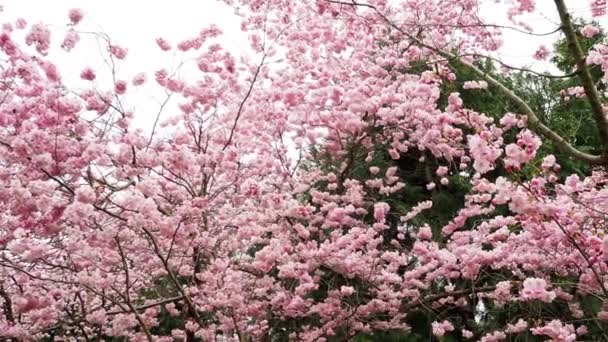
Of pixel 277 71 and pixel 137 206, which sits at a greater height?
pixel 277 71

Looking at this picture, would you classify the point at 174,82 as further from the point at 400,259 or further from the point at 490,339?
the point at 490,339

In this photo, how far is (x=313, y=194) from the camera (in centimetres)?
631

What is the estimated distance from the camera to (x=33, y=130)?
13.2 ft

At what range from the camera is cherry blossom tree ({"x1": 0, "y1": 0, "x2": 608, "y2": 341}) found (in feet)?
12.8

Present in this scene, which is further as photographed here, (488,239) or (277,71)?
(277,71)

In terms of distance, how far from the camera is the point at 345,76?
704 cm

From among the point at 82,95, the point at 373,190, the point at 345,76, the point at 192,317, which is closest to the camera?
the point at 82,95

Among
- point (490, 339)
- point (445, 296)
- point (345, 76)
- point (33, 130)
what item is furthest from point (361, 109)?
point (33, 130)

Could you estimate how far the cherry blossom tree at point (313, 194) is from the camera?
3.90 meters

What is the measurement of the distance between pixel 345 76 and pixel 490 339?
Answer: 11.8 ft

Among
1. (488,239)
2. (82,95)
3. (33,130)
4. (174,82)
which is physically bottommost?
(488,239)

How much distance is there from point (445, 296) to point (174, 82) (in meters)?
3.70

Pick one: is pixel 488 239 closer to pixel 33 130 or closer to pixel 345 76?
pixel 345 76

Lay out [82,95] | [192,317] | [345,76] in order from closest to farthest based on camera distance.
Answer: [82,95] < [192,317] < [345,76]
